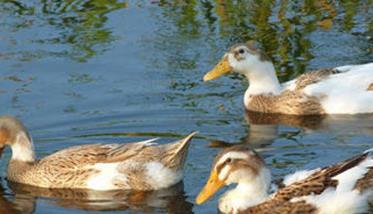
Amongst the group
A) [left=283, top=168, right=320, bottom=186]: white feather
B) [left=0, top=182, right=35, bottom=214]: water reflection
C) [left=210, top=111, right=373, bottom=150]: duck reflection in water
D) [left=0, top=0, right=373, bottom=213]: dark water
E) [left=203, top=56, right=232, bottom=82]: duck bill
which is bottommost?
[left=210, top=111, right=373, bottom=150]: duck reflection in water

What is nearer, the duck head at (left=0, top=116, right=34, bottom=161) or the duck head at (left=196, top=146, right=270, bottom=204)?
the duck head at (left=196, top=146, right=270, bottom=204)

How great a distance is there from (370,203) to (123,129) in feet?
11.0

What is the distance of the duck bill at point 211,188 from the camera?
36.2 feet

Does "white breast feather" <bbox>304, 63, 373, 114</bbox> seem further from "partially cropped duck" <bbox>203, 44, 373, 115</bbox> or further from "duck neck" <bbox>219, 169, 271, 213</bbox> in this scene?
"duck neck" <bbox>219, 169, 271, 213</bbox>

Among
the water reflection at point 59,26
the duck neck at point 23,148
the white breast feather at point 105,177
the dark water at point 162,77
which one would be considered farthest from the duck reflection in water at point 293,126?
the water reflection at point 59,26

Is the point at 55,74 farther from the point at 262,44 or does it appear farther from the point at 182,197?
the point at 182,197

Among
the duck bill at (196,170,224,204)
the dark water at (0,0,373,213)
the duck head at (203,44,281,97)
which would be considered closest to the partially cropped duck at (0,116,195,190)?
Answer: the dark water at (0,0,373,213)

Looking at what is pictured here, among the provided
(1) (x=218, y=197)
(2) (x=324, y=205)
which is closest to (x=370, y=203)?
(2) (x=324, y=205)

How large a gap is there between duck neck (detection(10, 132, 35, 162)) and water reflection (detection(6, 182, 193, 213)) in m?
0.42

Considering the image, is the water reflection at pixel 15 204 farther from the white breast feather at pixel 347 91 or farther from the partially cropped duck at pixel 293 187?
the white breast feather at pixel 347 91

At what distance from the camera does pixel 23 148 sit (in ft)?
40.4

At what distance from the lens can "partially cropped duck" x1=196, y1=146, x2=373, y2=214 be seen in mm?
10742

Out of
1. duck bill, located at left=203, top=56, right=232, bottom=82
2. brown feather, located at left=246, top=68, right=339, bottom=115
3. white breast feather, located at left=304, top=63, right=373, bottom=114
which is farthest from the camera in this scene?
duck bill, located at left=203, top=56, right=232, bottom=82

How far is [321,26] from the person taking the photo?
54.0ft
